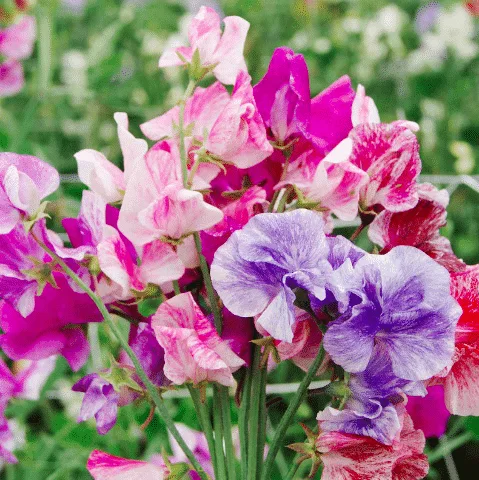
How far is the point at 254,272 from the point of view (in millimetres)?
353

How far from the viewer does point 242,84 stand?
15.3 inches

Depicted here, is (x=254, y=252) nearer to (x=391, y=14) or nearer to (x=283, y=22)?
(x=391, y=14)

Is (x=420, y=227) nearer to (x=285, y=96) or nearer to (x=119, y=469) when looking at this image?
(x=285, y=96)

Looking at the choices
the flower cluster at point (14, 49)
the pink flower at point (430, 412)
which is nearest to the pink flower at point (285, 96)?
the pink flower at point (430, 412)

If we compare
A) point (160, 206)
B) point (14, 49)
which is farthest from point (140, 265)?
point (14, 49)

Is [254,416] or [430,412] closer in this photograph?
[254,416]

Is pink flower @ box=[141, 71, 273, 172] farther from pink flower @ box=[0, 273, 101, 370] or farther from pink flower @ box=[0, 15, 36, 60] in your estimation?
pink flower @ box=[0, 15, 36, 60]

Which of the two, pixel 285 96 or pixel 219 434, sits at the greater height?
pixel 285 96

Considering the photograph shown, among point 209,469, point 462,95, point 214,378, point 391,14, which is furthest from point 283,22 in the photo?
point 214,378

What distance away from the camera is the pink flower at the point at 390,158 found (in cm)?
39

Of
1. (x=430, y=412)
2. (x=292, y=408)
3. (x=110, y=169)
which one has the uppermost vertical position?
(x=110, y=169)

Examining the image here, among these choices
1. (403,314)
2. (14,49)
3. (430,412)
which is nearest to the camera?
(403,314)

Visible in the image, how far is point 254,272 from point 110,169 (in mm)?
108

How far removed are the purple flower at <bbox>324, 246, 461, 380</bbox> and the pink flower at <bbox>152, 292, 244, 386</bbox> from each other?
56 millimetres
